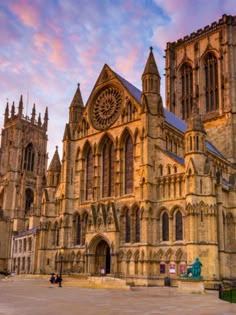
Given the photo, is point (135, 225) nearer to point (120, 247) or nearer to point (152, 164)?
point (120, 247)

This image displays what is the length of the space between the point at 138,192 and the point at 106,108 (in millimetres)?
13227

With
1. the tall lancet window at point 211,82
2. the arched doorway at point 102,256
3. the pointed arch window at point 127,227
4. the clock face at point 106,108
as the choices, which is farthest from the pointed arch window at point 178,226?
the tall lancet window at point 211,82

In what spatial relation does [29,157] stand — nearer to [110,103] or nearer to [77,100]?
[77,100]

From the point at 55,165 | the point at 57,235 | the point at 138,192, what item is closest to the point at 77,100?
the point at 55,165

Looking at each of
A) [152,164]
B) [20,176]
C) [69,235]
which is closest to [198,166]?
[152,164]

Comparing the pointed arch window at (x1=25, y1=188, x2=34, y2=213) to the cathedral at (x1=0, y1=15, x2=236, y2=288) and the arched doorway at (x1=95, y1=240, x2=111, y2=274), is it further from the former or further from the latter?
the arched doorway at (x1=95, y1=240, x2=111, y2=274)

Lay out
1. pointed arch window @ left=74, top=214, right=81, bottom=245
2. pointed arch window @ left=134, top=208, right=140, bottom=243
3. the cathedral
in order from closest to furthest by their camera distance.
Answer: the cathedral, pointed arch window @ left=134, top=208, right=140, bottom=243, pointed arch window @ left=74, top=214, right=81, bottom=245

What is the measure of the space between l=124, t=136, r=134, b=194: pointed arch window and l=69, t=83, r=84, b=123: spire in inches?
432

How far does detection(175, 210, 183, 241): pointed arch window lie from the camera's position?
41438mm

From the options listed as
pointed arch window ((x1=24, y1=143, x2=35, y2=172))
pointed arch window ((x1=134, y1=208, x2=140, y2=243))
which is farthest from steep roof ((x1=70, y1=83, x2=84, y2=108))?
pointed arch window ((x1=24, y1=143, x2=35, y2=172))

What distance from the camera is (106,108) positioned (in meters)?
52.1

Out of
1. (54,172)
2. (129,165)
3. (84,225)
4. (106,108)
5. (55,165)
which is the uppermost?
(106,108)

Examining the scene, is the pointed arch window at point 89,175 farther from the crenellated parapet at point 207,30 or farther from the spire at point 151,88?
the crenellated parapet at point 207,30

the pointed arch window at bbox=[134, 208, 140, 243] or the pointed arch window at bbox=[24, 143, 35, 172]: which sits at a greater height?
the pointed arch window at bbox=[24, 143, 35, 172]
